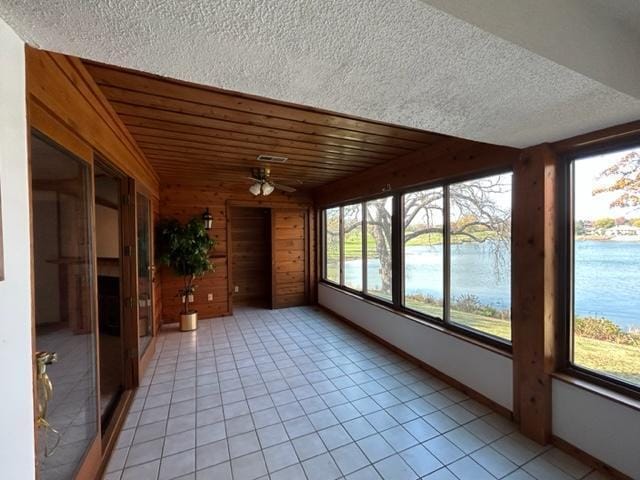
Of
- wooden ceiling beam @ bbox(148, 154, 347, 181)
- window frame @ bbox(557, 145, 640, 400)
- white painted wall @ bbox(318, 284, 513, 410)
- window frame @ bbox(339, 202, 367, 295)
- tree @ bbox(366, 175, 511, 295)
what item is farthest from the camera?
window frame @ bbox(339, 202, 367, 295)

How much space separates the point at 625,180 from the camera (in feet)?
5.68

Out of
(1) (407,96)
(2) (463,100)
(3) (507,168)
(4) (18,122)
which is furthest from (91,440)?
(3) (507,168)

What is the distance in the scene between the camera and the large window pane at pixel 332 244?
5.11 meters

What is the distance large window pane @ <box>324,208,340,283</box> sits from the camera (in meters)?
5.11

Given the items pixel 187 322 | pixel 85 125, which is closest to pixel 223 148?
pixel 85 125

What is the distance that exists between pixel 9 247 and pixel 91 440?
147cm

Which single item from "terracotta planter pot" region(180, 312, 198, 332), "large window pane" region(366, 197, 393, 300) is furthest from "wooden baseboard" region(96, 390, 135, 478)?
"large window pane" region(366, 197, 393, 300)

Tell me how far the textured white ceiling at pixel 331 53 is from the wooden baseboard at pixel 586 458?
2.03m

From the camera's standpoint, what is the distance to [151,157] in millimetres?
3182

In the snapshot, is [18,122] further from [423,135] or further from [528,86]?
[423,135]

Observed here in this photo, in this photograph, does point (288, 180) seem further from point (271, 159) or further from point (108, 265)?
point (108, 265)

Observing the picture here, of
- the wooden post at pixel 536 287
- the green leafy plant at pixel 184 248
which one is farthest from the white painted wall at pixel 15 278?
the green leafy plant at pixel 184 248

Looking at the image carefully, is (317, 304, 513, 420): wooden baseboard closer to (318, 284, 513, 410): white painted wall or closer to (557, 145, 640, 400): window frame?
(318, 284, 513, 410): white painted wall

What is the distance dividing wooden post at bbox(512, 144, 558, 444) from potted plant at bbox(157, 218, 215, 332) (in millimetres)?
3992
